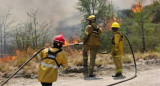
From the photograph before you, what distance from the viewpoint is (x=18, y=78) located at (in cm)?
884

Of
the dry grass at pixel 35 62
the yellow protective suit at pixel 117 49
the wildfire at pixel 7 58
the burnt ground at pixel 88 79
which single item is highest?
the yellow protective suit at pixel 117 49

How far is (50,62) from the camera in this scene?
5.09m

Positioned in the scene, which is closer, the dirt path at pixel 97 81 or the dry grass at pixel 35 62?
the dirt path at pixel 97 81

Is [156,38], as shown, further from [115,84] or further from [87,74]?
[115,84]

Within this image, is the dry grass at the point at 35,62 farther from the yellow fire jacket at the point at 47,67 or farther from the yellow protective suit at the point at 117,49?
the yellow fire jacket at the point at 47,67

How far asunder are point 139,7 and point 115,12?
21.0 ft

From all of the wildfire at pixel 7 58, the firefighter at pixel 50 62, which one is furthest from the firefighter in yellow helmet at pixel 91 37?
the wildfire at pixel 7 58

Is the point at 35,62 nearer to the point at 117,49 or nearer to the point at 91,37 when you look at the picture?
the point at 91,37

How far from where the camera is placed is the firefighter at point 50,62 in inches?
199

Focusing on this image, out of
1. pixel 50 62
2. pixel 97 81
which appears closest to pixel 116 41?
pixel 97 81

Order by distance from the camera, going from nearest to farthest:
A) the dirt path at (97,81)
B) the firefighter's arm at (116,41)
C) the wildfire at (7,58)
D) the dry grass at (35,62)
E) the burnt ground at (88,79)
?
the dirt path at (97,81) → the burnt ground at (88,79) → the firefighter's arm at (116,41) → the dry grass at (35,62) → the wildfire at (7,58)

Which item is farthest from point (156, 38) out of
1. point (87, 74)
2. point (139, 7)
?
point (87, 74)

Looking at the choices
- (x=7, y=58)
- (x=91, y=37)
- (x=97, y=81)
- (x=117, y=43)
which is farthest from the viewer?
(x=7, y=58)

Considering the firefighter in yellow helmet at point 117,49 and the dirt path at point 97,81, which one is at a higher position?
the firefighter in yellow helmet at point 117,49
